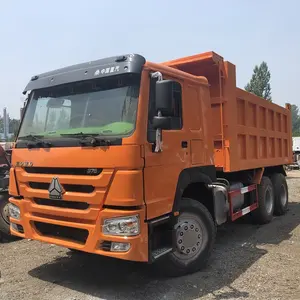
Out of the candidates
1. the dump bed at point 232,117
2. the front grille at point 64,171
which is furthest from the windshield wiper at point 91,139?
the dump bed at point 232,117

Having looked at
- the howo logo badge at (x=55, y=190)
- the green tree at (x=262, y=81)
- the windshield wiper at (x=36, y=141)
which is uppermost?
the green tree at (x=262, y=81)

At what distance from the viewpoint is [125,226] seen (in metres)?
3.88

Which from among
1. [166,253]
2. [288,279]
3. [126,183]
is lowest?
[288,279]

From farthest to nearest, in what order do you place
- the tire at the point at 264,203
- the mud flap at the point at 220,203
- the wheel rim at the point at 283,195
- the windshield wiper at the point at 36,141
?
the wheel rim at the point at 283,195
the tire at the point at 264,203
the mud flap at the point at 220,203
the windshield wiper at the point at 36,141

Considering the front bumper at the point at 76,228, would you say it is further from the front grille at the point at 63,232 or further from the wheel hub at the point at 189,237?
the wheel hub at the point at 189,237

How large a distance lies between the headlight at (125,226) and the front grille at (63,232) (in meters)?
0.42

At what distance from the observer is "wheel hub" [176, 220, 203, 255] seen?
15.4 ft

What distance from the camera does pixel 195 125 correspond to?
4.95 meters

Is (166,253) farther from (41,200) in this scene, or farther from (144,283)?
(41,200)

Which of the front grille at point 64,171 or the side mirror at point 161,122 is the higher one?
the side mirror at point 161,122

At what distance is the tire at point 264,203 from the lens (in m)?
7.68

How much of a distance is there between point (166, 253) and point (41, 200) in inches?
65.3

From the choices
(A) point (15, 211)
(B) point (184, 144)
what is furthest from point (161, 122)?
(A) point (15, 211)

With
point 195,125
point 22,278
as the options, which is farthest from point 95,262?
point 195,125
